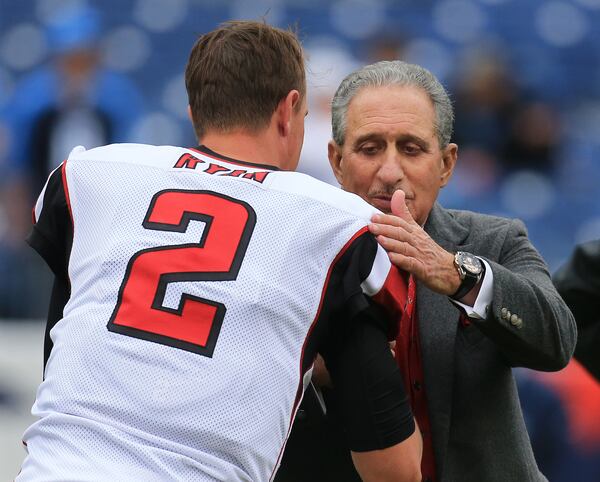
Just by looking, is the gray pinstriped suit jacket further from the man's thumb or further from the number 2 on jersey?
the number 2 on jersey

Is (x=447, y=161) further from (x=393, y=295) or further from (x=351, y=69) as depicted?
(x=351, y=69)

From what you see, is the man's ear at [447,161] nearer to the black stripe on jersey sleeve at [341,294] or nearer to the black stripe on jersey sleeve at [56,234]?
the black stripe on jersey sleeve at [341,294]

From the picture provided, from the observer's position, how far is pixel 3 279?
753 centimetres

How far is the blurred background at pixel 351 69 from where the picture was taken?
8.05m

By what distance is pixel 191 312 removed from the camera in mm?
2104

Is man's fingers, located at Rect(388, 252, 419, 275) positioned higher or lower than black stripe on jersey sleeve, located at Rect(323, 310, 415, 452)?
higher

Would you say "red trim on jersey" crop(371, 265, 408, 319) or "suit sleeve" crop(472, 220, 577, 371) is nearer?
"red trim on jersey" crop(371, 265, 408, 319)

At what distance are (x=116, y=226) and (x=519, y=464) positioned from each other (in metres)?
1.22

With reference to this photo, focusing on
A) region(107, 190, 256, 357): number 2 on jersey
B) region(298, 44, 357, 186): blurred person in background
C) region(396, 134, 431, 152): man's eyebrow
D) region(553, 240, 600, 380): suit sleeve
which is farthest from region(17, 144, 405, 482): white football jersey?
region(298, 44, 357, 186): blurred person in background

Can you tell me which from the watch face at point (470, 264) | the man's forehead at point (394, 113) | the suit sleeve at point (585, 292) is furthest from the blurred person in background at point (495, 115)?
the watch face at point (470, 264)

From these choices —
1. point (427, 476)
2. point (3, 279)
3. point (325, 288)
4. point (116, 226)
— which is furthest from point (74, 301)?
point (3, 279)

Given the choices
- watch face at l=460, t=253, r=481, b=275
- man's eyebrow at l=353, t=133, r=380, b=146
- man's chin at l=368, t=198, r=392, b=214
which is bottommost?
man's chin at l=368, t=198, r=392, b=214

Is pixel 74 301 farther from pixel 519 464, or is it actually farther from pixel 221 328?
pixel 519 464

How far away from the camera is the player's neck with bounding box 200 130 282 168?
93.2 inches
